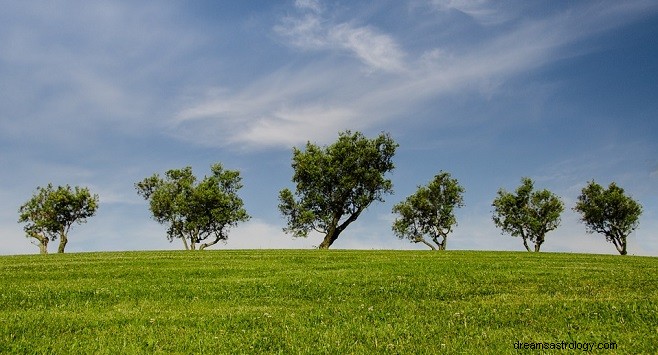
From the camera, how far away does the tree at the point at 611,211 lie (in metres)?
78.1

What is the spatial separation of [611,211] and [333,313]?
8238cm

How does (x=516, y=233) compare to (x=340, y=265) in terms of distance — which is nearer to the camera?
(x=340, y=265)

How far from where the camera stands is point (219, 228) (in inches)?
2992

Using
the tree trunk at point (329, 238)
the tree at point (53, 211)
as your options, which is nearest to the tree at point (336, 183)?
the tree trunk at point (329, 238)

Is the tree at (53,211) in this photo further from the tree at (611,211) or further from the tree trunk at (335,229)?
the tree at (611,211)

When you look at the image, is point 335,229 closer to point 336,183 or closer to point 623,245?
point 336,183

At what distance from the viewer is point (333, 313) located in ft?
40.3

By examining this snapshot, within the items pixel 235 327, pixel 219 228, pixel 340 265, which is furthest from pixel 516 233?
pixel 235 327

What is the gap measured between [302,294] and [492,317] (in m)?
6.70

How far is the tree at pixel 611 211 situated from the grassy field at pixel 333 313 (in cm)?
6801

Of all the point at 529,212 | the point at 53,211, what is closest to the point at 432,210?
the point at 529,212

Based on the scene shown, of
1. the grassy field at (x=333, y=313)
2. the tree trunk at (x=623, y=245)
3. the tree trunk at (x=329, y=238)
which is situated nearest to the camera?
the grassy field at (x=333, y=313)

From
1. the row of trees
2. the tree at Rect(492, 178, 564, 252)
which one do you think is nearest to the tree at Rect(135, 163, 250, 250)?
the row of trees

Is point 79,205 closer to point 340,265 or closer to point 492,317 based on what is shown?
point 340,265
